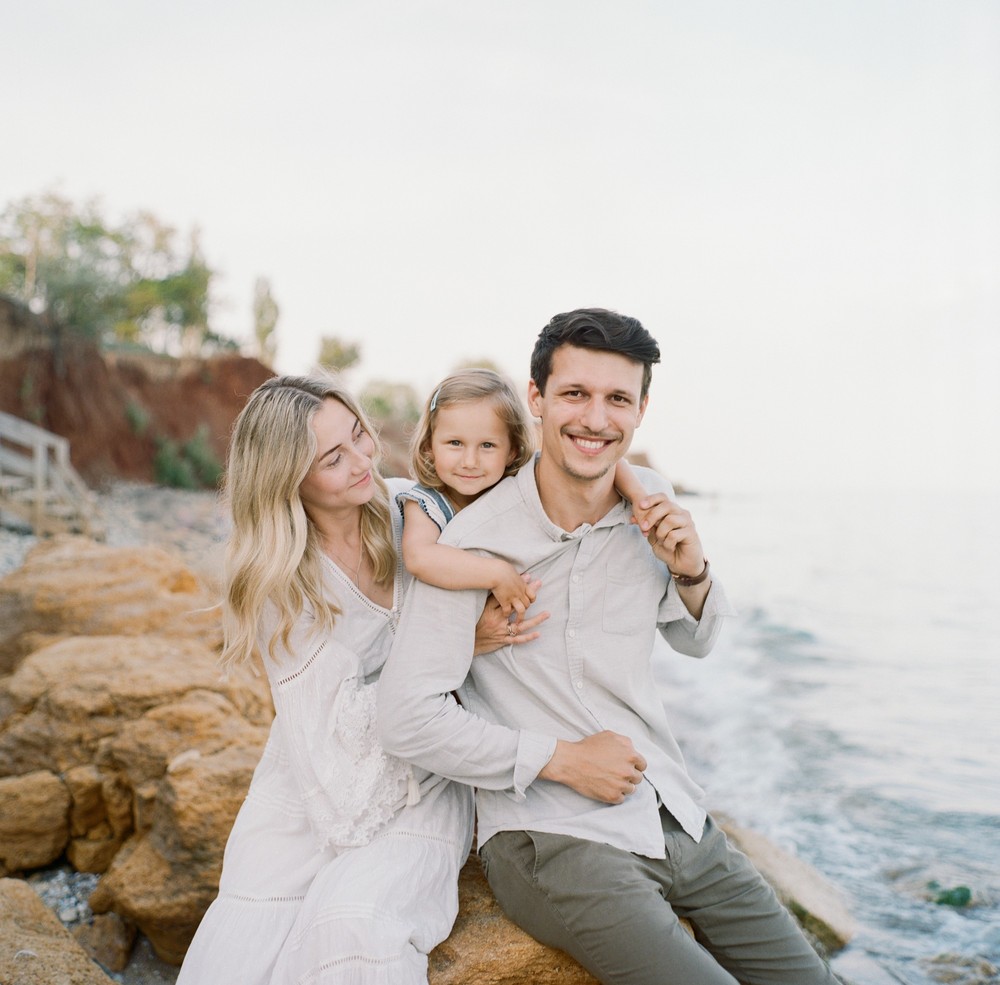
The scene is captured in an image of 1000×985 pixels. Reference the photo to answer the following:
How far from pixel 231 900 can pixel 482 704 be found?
98 cm

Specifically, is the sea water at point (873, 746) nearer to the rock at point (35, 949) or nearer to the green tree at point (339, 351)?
the rock at point (35, 949)

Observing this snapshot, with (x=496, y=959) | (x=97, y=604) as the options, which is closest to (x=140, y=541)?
(x=97, y=604)

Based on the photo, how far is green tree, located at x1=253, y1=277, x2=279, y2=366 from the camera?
4100 cm

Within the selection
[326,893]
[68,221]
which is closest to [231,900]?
[326,893]

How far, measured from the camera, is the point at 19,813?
4316 mm

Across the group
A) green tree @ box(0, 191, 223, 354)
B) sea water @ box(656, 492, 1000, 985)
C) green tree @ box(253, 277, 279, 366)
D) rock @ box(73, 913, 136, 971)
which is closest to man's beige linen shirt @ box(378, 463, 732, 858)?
rock @ box(73, 913, 136, 971)

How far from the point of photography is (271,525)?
292 centimetres

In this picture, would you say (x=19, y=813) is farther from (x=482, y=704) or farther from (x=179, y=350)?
(x=179, y=350)

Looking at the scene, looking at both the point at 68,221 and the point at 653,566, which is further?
the point at 68,221

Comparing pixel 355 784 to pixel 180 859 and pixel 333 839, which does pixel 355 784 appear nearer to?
pixel 333 839

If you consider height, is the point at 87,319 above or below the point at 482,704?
above

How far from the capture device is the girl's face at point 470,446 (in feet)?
10.9

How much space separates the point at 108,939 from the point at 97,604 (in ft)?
8.64

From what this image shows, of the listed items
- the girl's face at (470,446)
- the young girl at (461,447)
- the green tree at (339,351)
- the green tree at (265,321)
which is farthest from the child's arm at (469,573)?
the green tree at (339,351)
